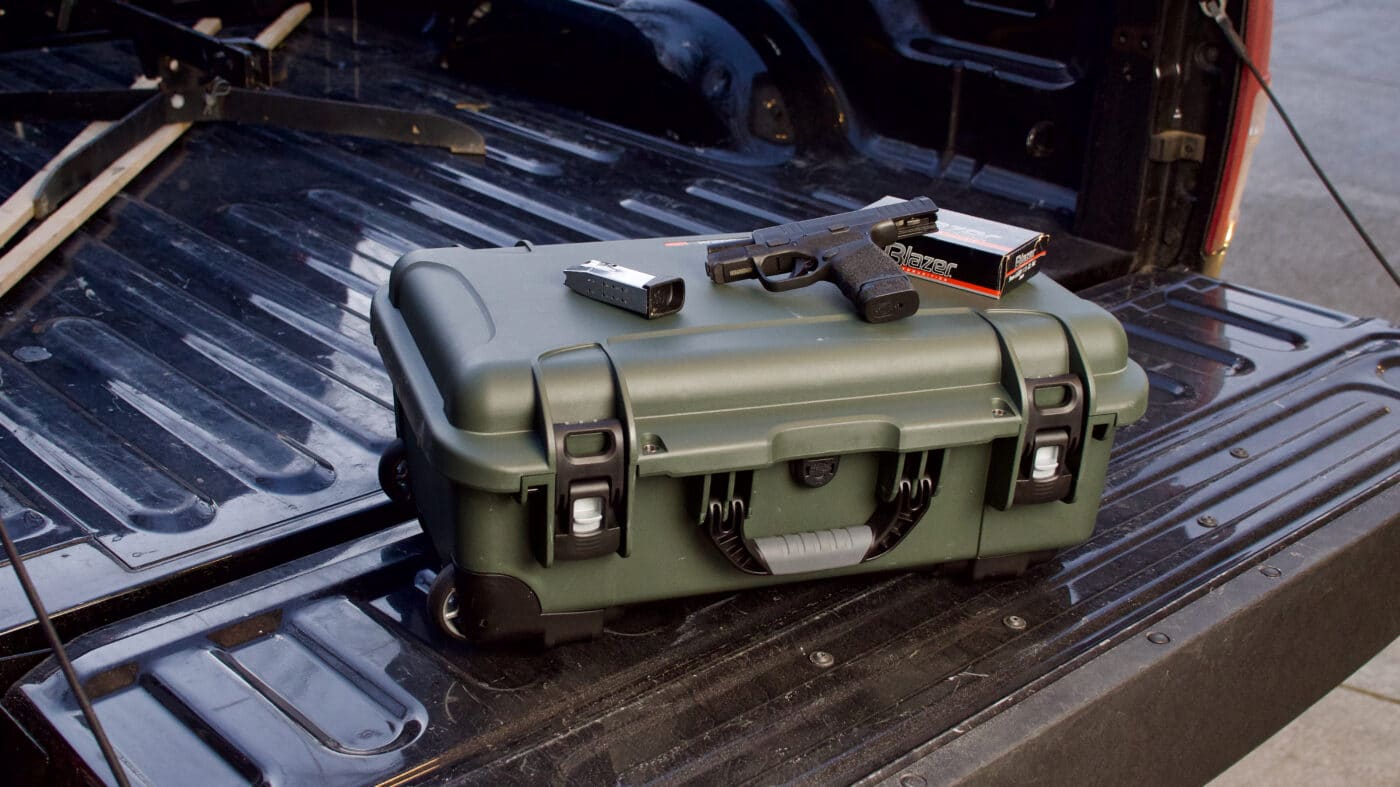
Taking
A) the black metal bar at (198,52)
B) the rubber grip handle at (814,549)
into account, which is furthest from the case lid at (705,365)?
the black metal bar at (198,52)

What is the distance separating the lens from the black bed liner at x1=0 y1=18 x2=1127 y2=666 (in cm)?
174

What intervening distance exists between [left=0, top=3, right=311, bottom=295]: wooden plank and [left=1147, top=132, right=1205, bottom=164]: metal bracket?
6.42 ft

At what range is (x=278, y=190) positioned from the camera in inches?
116

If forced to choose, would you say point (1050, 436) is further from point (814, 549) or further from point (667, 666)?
point (667, 666)

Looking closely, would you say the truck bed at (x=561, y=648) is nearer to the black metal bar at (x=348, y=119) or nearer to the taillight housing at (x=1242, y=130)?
the taillight housing at (x=1242, y=130)

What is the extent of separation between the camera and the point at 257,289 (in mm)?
2463

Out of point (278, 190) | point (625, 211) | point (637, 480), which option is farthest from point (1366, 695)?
point (278, 190)

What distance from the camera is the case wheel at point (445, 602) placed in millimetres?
1507

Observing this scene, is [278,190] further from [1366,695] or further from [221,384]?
[1366,695]

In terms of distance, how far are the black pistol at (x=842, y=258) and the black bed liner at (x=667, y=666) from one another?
0.34 metres

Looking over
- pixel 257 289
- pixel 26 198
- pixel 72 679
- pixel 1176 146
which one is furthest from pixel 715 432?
pixel 26 198

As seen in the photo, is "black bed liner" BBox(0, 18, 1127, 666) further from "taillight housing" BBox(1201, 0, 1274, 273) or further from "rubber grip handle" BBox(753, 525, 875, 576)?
"rubber grip handle" BBox(753, 525, 875, 576)

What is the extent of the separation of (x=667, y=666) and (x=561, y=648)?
0.12m

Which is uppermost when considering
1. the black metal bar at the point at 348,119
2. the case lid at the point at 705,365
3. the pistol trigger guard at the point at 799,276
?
the pistol trigger guard at the point at 799,276
